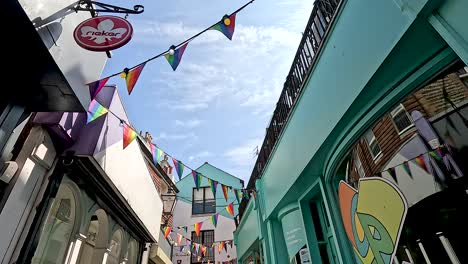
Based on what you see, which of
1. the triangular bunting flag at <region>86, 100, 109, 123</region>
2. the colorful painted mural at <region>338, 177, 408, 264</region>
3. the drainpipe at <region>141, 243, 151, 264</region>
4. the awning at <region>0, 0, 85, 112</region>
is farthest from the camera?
the drainpipe at <region>141, 243, 151, 264</region>

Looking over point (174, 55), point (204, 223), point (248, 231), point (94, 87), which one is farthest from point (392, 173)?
point (204, 223)

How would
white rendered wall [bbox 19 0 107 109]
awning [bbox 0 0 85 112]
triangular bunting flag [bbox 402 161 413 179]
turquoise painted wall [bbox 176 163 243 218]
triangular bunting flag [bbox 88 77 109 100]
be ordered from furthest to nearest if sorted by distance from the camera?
turquoise painted wall [bbox 176 163 243 218]
triangular bunting flag [bbox 88 77 109 100]
white rendered wall [bbox 19 0 107 109]
awning [bbox 0 0 85 112]
triangular bunting flag [bbox 402 161 413 179]

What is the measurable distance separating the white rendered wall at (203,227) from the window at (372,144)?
17192mm

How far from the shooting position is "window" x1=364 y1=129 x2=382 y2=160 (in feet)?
7.89

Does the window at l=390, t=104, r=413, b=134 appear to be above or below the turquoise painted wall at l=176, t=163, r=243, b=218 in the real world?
below

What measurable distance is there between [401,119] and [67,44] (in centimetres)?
367

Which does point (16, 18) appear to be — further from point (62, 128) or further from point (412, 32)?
point (412, 32)

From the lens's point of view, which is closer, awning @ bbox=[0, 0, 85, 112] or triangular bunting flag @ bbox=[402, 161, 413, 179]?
triangular bunting flag @ bbox=[402, 161, 413, 179]

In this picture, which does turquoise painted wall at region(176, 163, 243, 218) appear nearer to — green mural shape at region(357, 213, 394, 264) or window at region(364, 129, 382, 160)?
green mural shape at region(357, 213, 394, 264)

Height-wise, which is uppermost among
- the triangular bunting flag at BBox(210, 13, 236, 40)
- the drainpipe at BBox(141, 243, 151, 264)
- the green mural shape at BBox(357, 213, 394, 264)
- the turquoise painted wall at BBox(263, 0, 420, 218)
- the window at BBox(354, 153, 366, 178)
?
the triangular bunting flag at BBox(210, 13, 236, 40)

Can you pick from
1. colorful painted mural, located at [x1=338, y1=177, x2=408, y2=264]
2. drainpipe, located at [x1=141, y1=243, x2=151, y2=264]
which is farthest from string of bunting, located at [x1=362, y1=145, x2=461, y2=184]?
drainpipe, located at [x1=141, y1=243, x2=151, y2=264]

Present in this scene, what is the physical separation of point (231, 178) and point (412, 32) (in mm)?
21402

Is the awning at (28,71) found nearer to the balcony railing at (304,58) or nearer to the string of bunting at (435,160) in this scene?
the balcony railing at (304,58)

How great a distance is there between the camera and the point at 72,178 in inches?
179
